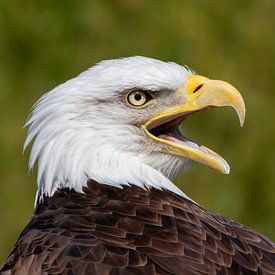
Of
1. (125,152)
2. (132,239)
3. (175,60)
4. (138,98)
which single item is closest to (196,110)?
(138,98)

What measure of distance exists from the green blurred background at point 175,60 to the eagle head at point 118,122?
122 inches

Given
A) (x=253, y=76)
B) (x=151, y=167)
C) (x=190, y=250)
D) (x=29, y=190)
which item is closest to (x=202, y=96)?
(x=151, y=167)

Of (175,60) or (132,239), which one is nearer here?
(132,239)

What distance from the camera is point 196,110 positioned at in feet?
21.1

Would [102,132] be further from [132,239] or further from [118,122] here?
[132,239]

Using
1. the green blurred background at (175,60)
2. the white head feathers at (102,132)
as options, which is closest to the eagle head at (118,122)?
the white head feathers at (102,132)

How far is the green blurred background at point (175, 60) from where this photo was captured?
9.89 metres

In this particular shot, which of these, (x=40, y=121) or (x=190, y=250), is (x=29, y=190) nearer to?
(x=40, y=121)

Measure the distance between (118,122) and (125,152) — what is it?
0.14 m

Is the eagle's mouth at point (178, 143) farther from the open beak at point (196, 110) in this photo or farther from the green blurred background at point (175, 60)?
the green blurred background at point (175, 60)

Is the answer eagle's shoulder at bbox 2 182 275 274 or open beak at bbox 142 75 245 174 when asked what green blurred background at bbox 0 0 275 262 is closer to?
open beak at bbox 142 75 245 174

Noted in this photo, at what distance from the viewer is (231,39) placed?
11.2 m

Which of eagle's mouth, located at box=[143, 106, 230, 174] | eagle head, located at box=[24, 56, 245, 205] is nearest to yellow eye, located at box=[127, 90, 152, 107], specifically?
eagle head, located at box=[24, 56, 245, 205]

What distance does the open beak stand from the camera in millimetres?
6312
